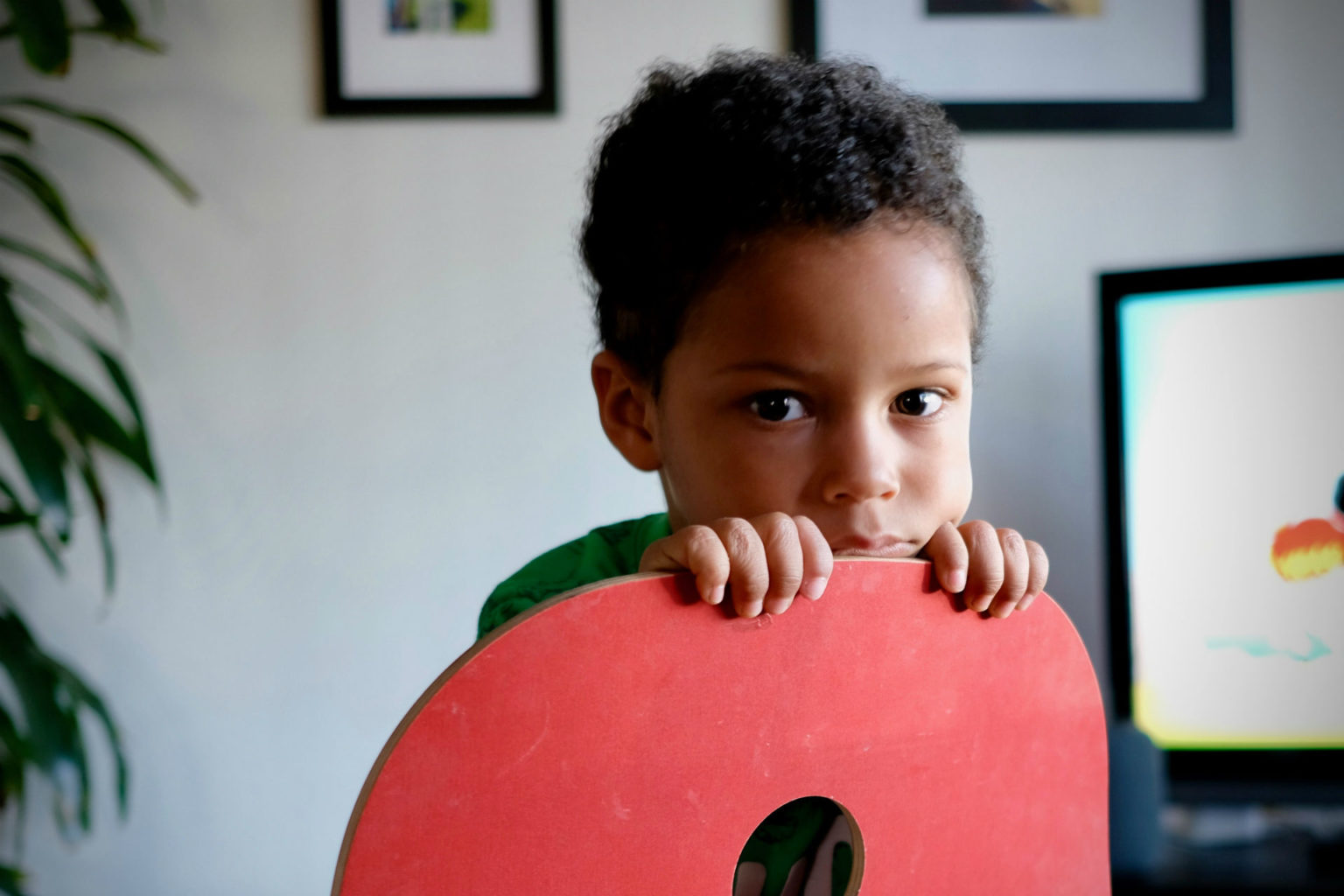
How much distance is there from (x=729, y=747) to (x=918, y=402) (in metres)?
0.30

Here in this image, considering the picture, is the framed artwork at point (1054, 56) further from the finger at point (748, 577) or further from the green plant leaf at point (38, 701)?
the green plant leaf at point (38, 701)

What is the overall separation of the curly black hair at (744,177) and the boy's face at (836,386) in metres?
0.02

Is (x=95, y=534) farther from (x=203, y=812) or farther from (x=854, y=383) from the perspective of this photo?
(x=854, y=383)

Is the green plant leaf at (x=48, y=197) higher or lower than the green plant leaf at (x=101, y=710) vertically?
higher

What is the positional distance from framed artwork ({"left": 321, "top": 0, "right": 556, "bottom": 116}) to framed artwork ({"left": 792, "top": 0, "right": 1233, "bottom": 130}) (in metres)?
0.34

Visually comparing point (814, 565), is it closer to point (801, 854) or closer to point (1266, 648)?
point (801, 854)

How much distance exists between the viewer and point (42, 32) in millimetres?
961

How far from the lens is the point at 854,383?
1.76 ft

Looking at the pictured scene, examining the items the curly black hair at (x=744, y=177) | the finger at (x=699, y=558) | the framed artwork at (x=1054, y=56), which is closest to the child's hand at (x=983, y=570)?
the finger at (x=699, y=558)

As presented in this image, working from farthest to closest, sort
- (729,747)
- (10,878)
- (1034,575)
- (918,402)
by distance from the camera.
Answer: (10,878) → (918,402) → (1034,575) → (729,747)

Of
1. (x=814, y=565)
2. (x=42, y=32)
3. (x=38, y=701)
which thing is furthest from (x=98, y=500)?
(x=814, y=565)

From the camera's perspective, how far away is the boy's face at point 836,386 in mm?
538

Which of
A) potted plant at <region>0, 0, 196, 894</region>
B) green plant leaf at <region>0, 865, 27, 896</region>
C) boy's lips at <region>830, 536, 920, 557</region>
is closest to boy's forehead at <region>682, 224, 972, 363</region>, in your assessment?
boy's lips at <region>830, 536, 920, 557</region>

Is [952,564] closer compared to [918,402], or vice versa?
[952,564]
